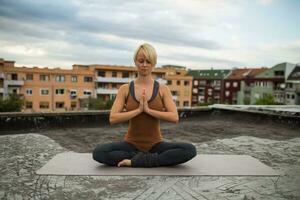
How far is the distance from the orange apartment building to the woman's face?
3794 cm

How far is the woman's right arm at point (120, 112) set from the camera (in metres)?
3.81

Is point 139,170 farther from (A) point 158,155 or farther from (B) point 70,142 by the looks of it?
(B) point 70,142

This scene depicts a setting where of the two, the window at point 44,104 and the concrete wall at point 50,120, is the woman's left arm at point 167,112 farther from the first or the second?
the window at point 44,104

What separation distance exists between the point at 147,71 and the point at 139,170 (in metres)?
1.28

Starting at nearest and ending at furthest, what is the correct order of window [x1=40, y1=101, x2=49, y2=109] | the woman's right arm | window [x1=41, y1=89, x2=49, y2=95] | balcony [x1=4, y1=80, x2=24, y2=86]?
the woman's right arm < balcony [x1=4, y1=80, x2=24, y2=86] < window [x1=41, y1=89, x2=49, y2=95] < window [x1=40, y1=101, x2=49, y2=109]

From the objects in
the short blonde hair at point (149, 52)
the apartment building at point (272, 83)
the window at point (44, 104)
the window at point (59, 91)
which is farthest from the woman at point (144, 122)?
the apartment building at point (272, 83)

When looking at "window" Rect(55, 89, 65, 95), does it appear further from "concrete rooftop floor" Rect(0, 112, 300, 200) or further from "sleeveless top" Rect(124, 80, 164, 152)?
"sleeveless top" Rect(124, 80, 164, 152)

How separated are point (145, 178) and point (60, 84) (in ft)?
139

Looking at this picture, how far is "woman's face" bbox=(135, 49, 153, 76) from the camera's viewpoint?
3975mm

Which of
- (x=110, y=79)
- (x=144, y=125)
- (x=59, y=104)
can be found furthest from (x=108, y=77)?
(x=144, y=125)

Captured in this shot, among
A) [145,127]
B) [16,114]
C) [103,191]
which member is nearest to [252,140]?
[145,127]

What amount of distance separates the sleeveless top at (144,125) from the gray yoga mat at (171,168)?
16.0 inches

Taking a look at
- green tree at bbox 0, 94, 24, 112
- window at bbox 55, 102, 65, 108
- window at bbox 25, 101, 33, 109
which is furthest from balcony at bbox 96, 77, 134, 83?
green tree at bbox 0, 94, 24, 112

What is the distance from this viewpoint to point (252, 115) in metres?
9.51
